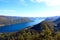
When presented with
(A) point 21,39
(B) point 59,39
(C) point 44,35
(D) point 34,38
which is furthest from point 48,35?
(A) point 21,39

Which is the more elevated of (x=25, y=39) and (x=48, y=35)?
(x=48, y=35)

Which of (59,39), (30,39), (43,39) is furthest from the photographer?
(30,39)

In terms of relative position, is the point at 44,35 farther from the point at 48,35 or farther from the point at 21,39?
the point at 21,39

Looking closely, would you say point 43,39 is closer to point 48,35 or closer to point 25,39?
point 48,35

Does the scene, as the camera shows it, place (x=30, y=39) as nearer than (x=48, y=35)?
No

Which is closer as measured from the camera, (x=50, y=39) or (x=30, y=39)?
(x=50, y=39)

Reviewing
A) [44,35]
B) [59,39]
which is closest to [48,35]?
[44,35]

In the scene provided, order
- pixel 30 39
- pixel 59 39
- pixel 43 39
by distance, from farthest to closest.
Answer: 1. pixel 30 39
2. pixel 59 39
3. pixel 43 39

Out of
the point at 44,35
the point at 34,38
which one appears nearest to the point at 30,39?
the point at 34,38

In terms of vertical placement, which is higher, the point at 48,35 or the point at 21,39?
the point at 48,35
